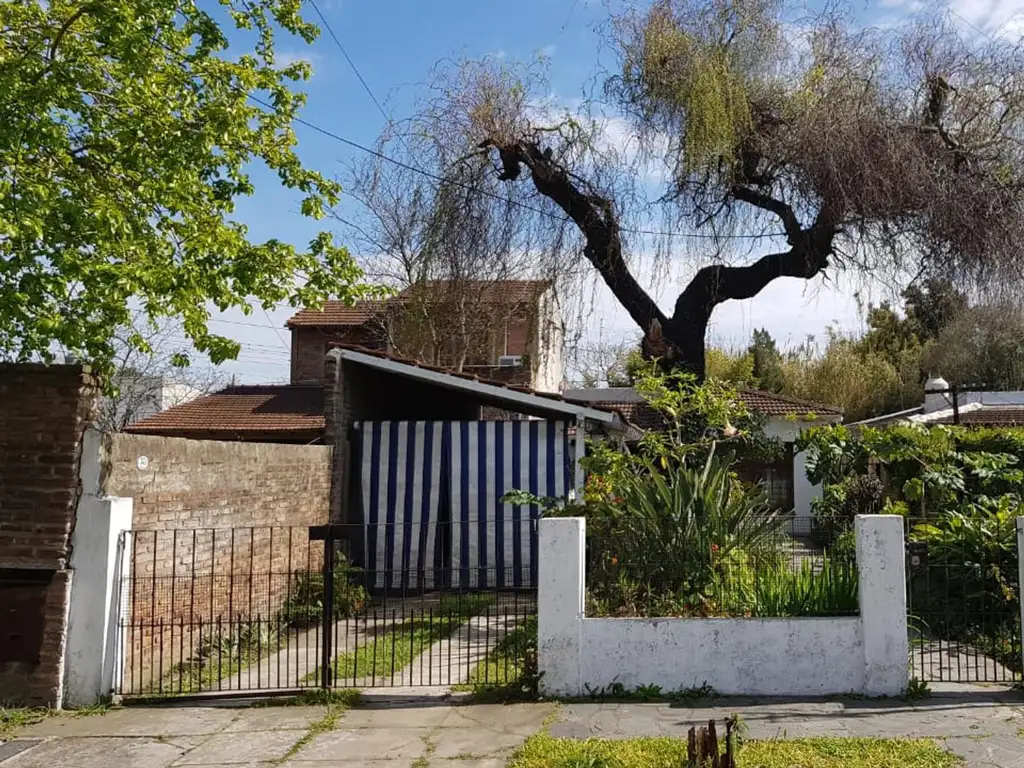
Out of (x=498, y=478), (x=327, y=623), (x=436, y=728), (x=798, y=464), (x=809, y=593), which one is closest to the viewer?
(x=436, y=728)

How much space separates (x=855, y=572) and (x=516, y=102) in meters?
6.40

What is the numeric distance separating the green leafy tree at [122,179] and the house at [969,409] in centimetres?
1740

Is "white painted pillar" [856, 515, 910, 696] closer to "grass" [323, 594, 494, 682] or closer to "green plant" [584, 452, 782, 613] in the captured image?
"green plant" [584, 452, 782, 613]

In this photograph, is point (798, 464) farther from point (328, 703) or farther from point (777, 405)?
point (328, 703)

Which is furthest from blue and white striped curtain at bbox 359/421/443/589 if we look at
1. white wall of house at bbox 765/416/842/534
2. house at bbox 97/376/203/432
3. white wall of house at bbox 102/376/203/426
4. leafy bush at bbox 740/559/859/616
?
white wall of house at bbox 102/376/203/426

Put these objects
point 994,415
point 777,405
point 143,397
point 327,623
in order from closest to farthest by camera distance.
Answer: point 327,623 → point 994,415 → point 777,405 → point 143,397

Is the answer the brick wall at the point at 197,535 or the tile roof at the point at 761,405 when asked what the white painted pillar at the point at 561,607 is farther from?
the tile roof at the point at 761,405

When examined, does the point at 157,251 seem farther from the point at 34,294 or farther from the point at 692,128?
the point at 692,128

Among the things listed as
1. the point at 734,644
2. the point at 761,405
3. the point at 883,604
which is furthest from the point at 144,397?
the point at 883,604

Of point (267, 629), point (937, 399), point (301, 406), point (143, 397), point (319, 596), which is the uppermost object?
point (937, 399)

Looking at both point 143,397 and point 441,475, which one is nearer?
point 441,475

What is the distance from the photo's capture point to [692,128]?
32.1 feet

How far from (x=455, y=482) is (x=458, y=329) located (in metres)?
7.55

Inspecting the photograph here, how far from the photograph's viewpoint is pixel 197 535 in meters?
8.96
